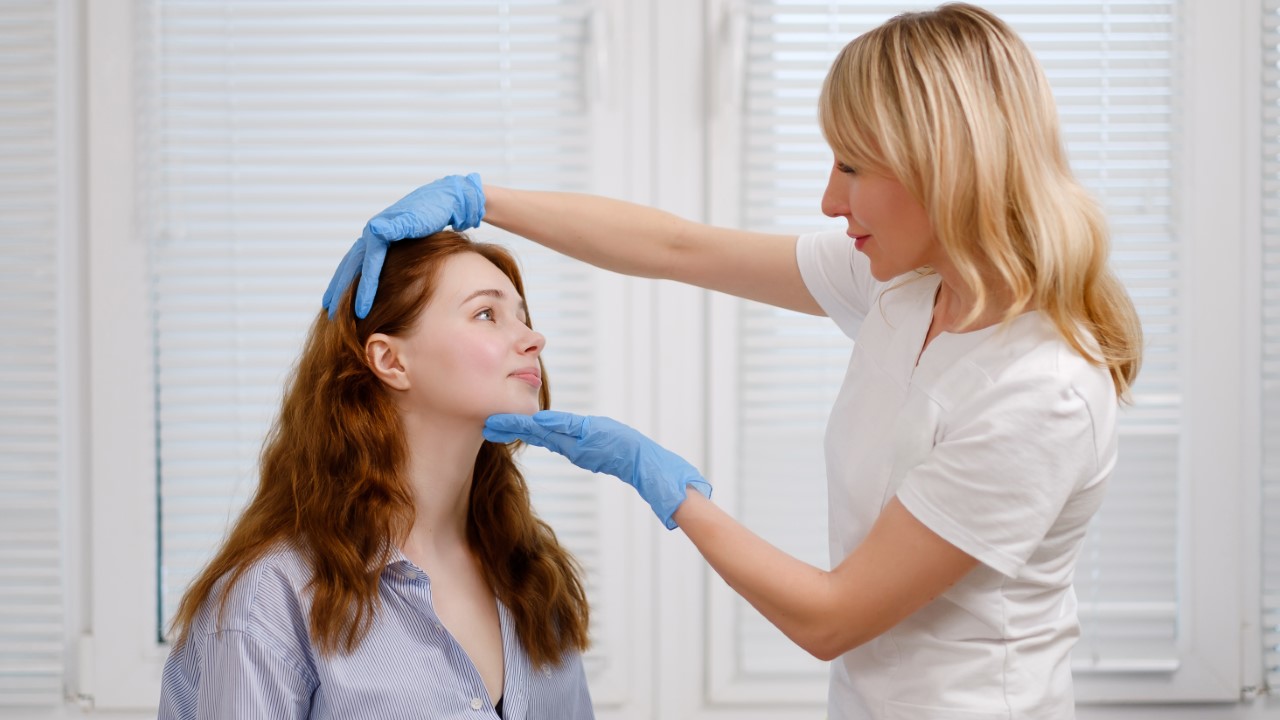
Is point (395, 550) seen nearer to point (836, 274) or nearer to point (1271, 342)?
point (836, 274)

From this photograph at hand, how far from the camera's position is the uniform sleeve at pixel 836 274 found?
142 cm

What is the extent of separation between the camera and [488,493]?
1484 mm

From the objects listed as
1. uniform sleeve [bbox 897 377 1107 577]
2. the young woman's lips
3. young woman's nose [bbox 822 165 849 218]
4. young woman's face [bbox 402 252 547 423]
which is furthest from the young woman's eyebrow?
uniform sleeve [bbox 897 377 1107 577]

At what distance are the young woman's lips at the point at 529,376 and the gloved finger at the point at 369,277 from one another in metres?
0.21

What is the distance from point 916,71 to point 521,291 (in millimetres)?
662

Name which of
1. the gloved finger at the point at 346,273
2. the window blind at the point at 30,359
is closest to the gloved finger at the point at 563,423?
the gloved finger at the point at 346,273

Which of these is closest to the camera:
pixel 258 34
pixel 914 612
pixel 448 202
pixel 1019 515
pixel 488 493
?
pixel 1019 515

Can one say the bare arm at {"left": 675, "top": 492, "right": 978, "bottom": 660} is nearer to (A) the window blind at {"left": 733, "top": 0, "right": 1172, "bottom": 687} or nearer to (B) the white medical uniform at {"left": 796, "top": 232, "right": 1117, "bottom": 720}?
(B) the white medical uniform at {"left": 796, "top": 232, "right": 1117, "bottom": 720}

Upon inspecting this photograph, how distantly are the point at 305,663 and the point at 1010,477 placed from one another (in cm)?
84


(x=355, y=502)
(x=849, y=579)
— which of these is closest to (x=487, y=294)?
(x=355, y=502)

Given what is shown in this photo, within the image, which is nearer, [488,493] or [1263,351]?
[488,493]

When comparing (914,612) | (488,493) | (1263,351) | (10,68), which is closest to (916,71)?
(914,612)

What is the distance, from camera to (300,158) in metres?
1.87

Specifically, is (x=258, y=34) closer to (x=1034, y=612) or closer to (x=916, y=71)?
(x=916, y=71)
